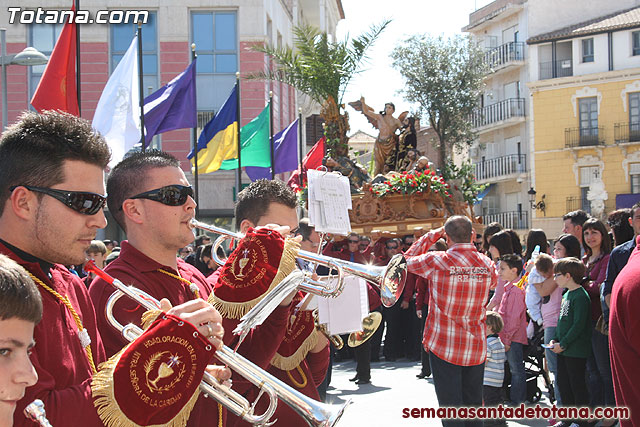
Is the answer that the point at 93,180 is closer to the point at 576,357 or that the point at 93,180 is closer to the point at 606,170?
the point at 576,357

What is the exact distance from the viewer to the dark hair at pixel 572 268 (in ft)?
24.3

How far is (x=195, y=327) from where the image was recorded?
2.57 m

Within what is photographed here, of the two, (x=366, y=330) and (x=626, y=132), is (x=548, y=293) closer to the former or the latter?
(x=366, y=330)

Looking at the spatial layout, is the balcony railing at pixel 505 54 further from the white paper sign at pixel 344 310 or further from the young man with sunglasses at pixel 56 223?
the young man with sunglasses at pixel 56 223

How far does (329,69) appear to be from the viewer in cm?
1730

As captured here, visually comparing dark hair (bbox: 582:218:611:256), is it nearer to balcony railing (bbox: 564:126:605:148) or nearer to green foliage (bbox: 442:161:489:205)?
green foliage (bbox: 442:161:489:205)

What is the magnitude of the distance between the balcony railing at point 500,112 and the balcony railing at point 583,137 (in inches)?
122

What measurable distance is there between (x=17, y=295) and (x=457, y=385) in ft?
16.1

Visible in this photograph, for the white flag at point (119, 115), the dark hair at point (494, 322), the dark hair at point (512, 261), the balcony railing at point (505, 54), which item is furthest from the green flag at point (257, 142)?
the balcony railing at point (505, 54)

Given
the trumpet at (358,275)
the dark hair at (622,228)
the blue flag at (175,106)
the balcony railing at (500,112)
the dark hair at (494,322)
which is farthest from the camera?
the balcony railing at (500,112)

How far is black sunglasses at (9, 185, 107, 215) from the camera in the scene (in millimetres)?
2588

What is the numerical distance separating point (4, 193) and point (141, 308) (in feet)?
2.56

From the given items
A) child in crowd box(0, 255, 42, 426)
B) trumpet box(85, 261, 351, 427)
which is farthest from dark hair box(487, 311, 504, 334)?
child in crowd box(0, 255, 42, 426)

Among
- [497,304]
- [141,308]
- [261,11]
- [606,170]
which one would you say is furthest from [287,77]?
[606,170]
